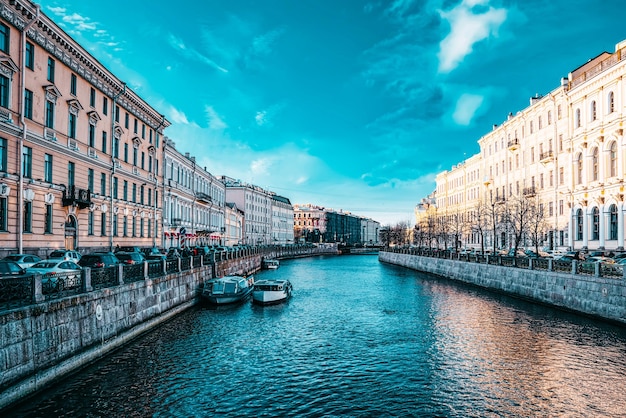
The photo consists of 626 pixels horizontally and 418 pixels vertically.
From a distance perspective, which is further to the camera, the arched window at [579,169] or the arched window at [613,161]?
the arched window at [579,169]

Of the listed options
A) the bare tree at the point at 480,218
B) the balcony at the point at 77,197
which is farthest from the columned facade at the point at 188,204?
the bare tree at the point at 480,218

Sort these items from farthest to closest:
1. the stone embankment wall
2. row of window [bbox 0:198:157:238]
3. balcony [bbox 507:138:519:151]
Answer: balcony [bbox 507:138:519:151] < row of window [bbox 0:198:157:238] < the stone embankment wall

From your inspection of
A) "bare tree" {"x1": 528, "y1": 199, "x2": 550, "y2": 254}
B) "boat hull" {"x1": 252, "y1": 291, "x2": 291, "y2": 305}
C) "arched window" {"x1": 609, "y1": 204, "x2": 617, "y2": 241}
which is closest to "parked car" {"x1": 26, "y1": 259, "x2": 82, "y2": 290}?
"boat hull" {"x1": 252, "y1": 291, "x2": 291, "y2": 305}

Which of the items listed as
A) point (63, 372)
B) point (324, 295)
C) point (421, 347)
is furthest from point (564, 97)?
point (63, 372)

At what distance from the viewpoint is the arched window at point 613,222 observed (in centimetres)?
3962

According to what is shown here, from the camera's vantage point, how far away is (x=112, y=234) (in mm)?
39875

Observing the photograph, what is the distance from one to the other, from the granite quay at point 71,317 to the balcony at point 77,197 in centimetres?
1187

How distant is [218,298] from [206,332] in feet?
25.4

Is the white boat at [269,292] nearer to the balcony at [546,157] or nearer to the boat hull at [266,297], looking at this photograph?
the boat hull at [266,297]

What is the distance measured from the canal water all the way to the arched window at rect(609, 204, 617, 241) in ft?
58.3

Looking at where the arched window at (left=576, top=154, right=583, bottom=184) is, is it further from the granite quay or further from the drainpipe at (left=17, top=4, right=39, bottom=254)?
the drainpipe at (left=17, top=4, right=39, bottom=254)

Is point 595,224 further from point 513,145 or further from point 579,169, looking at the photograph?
point 513,145

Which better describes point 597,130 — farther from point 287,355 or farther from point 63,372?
point 63,372

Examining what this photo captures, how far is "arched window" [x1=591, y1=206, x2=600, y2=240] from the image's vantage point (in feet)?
139
